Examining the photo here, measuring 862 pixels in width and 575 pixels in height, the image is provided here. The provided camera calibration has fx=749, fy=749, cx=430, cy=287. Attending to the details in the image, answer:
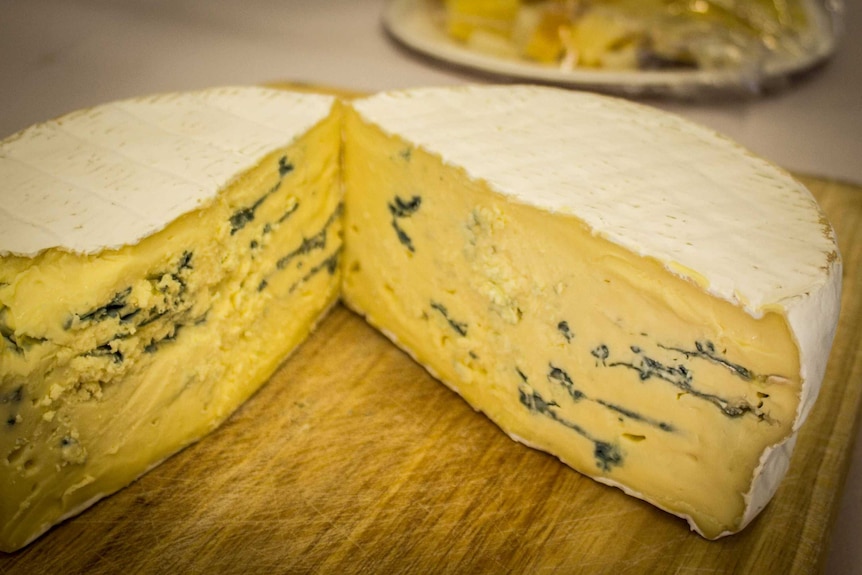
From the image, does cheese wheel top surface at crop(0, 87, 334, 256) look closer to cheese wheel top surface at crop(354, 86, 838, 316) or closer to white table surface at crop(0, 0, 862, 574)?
cheese wheel top surface at crop(354, 86, 838, 316)

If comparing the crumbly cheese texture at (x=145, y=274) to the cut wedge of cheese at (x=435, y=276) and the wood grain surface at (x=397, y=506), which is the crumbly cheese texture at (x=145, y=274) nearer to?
the cut wedge of cheese at (x=435, y=276)

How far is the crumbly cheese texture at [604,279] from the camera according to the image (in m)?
1.62

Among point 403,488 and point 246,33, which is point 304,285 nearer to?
point 403,488

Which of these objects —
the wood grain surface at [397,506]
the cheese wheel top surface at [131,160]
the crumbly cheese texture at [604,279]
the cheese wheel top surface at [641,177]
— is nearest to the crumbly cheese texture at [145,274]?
the cheese wheel top surface at [131,160]

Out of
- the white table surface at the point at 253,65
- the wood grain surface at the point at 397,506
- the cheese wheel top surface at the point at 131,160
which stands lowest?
the wood grain surface at the point at 397,506

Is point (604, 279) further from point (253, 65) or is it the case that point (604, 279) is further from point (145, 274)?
point (253, 65)

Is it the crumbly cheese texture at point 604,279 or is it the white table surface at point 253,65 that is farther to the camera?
the white table surface at point 253,65

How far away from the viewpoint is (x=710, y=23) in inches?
146

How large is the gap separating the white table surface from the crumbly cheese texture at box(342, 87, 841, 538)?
60.4 inches

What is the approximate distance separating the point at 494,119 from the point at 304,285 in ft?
2.52

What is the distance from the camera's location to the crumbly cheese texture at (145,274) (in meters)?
1.62

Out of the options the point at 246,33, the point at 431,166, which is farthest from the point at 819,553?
the point at 246,33

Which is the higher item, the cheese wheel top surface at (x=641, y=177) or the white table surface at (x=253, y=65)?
the cheese wheel top surface at (x=641, y=177)

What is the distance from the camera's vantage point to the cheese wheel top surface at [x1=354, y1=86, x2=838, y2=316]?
165 centimetres
